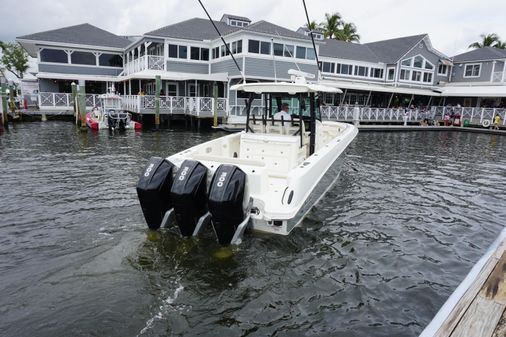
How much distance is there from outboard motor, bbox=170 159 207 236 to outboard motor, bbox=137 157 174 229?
0.81 ft

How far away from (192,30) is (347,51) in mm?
13941

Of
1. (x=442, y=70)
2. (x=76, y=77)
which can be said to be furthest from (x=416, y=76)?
(x=76, y=77)

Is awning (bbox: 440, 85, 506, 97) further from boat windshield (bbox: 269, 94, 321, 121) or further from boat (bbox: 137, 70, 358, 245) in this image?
boat (bbox: 137, 70, 358, 245)

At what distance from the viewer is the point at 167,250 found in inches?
207

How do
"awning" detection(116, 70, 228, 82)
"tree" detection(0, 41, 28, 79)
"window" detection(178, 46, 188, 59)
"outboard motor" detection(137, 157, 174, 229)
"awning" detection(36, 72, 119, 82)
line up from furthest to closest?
1. "tree" detection(0, 41, 28, 79)
2. "awning" detection(36, 72, 119, 82)
3. "window" detection(178, 46, 188, 59)
4. "awning" detection(116, 70, 228, 82)
5. "outboard motor" detection(137, 157, 174, 229)

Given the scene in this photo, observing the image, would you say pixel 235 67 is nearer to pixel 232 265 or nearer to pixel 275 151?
pixel 275 151

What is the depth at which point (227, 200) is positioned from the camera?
4785 mm

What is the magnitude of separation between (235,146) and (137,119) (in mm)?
18358

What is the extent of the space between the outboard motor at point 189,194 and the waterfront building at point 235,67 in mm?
14111

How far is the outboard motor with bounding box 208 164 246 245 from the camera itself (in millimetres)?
4805

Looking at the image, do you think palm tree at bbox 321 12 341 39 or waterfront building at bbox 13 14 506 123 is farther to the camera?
palm tree at bbox 321 12 341 39

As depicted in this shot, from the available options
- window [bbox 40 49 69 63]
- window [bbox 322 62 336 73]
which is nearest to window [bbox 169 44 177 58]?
window [bbox 40 49 69 63]

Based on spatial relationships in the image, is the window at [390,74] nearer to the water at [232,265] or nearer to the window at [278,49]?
the window at [278,49]

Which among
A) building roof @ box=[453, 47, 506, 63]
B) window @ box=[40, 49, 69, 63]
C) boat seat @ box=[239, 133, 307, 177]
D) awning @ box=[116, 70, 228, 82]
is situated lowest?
boat seat @ box=[239, 133, 307, 177]
